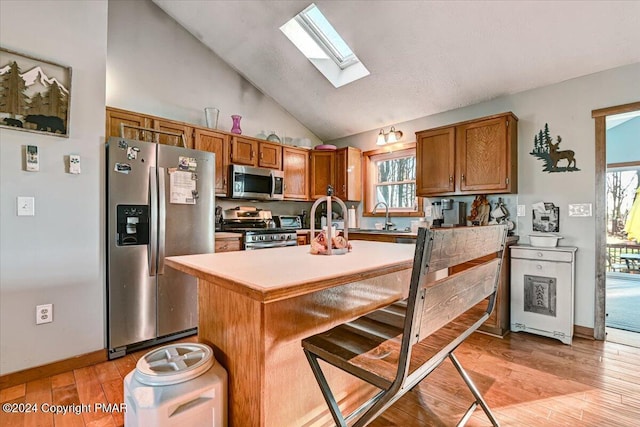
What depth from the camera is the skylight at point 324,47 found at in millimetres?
3387

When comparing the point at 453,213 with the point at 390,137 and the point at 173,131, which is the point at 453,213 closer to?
the point at 390,137

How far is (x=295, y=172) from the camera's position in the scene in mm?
4434

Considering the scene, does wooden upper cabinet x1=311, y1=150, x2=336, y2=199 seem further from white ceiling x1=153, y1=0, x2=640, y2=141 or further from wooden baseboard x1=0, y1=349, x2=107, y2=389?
wooden baseboard x1=0, y1=349, x2=107, y2=389

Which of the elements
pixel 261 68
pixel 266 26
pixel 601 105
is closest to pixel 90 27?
pixel 266 26

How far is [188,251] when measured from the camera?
2795mm

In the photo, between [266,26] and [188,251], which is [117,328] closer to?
[188,251]

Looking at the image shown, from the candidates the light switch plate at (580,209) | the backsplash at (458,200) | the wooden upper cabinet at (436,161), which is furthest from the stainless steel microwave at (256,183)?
the light switch plate at (580,209)

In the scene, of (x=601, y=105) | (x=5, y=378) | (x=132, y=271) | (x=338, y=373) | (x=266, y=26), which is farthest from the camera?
(x=266, y=26)

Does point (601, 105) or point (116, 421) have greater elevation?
point (601, 105)

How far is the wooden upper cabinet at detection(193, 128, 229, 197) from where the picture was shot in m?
3.49

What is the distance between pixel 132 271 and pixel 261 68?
116 inches

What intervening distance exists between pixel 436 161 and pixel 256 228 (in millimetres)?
2323

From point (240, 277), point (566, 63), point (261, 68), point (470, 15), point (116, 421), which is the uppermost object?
point (261, 68)

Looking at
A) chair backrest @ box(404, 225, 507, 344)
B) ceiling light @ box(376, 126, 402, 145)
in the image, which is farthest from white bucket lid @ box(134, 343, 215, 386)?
ceiling light @ box(376, 126, 402, 145)
